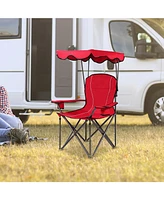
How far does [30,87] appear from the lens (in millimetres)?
6672

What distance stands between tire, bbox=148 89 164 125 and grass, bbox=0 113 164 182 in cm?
86

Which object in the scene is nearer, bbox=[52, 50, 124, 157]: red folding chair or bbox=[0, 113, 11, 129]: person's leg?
bbox=[52, 50, 124, 157]: red folding chair

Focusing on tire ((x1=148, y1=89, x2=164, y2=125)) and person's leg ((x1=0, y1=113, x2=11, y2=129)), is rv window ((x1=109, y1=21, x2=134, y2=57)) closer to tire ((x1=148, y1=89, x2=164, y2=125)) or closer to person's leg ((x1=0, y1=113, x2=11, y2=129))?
tire ((x1=148, y1=89, x2=164, y2=125))

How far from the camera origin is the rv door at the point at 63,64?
6445mm

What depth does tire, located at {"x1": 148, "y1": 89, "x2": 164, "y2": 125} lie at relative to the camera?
640 centimetres

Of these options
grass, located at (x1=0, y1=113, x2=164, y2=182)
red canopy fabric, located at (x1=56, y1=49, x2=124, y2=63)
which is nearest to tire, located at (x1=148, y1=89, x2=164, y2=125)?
grass, located at (x1=0, y1=113, x2=164, y2=182)

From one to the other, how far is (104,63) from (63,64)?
1.88 feet

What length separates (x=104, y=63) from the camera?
6.46 meters

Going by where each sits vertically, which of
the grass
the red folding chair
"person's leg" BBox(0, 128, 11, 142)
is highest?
the red folding chair
